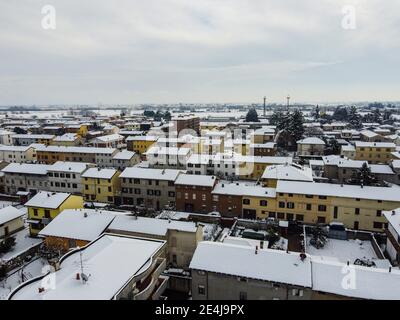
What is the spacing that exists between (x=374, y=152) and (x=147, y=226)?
53.6 metres

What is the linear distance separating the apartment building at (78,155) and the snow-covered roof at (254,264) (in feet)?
142

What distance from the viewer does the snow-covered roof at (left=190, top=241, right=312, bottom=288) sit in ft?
59.7

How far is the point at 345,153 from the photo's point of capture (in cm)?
6356

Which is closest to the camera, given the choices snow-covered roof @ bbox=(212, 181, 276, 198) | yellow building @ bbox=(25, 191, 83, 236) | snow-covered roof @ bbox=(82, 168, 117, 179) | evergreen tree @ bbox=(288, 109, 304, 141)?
yellow building @ bbox=(25, 191, 83, 236)

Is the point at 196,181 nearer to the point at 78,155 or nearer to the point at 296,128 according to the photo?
the point at 78,155

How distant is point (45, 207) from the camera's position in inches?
1278

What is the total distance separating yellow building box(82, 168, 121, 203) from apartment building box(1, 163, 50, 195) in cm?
798

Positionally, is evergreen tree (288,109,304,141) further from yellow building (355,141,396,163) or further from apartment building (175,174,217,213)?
apartment building (175,174,217,213)

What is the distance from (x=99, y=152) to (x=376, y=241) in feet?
161

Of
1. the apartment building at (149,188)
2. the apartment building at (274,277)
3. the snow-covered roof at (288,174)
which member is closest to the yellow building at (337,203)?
the snow-covered roof at (288,174)

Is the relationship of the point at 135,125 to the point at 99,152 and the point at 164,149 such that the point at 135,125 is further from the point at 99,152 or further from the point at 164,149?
the point at 164,149

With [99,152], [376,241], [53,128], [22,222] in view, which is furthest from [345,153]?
[53,128]

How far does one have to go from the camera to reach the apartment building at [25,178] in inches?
1818

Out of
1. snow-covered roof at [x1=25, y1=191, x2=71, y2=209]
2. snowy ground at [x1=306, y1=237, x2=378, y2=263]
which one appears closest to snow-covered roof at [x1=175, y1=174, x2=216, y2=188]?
snowy ground at [x1=306, y1=237, x2=378, y2=263]
